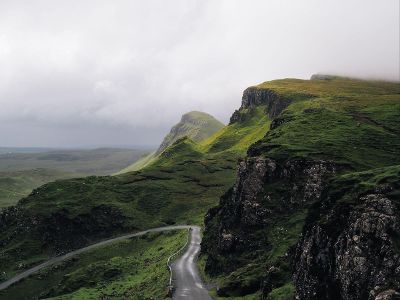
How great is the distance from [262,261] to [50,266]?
96090 mm

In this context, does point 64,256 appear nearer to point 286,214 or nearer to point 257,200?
point 257,200

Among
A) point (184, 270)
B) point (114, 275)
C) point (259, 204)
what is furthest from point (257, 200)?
point (114, 275)

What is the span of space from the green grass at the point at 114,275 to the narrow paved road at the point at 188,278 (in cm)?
268

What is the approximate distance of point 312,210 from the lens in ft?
216

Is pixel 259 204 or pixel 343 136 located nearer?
pixel 259 204

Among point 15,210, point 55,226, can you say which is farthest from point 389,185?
point 15,210

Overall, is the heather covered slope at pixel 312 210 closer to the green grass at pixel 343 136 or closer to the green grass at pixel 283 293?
the green grass at pixel 283 293

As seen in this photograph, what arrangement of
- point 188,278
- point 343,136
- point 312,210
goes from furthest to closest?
point 343,136, point 188,278, point 312,210

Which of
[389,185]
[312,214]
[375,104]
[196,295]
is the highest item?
[375,104]

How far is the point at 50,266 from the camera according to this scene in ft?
510

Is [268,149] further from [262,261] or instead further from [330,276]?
[330,276]

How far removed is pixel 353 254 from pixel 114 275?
82857 millimetres

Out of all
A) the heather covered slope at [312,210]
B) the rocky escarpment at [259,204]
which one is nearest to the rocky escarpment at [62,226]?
the heather covered slope at [312,210]

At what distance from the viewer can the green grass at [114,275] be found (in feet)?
327
